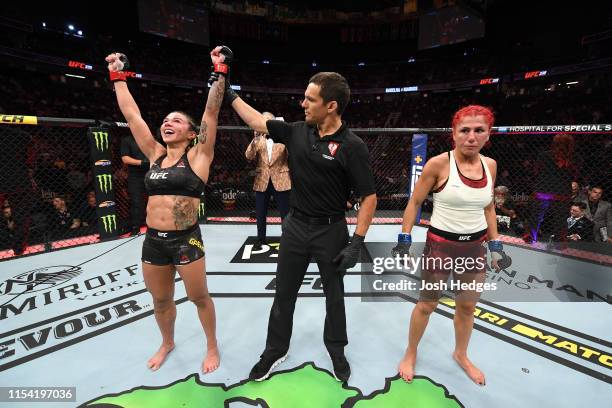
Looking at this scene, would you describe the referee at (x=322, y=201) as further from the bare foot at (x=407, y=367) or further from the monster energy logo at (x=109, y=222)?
the monster energy logo at (x=109, y=222)

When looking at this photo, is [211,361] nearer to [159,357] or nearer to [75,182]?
[159,357]

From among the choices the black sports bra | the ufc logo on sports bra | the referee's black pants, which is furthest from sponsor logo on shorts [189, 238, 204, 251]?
the referee's black pants

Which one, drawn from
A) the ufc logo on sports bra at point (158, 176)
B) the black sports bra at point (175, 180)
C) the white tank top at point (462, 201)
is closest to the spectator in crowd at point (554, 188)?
the white tank top at point (462, 201)

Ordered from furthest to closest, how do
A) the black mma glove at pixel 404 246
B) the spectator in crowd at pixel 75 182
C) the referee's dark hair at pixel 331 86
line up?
the spectator in crowd at pixel 75 182, the black mma glove at pixel 404 246, the referee's dark hair at pixel 331 86

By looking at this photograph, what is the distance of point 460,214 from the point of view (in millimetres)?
1692

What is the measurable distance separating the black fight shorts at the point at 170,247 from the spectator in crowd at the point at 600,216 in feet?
17.0

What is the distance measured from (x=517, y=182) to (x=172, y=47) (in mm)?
18032

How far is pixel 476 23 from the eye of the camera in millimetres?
14367

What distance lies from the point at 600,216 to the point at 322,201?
15.5ft

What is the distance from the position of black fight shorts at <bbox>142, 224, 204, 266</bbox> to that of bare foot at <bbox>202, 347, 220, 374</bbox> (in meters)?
0.70

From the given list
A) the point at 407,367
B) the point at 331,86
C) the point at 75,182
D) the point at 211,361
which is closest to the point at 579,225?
the point at 407,367

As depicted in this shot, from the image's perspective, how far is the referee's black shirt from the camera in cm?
164

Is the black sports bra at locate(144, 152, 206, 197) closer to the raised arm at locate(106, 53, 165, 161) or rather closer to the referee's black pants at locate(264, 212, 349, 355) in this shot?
the raised arm at locate(106, 53, 165, 161)

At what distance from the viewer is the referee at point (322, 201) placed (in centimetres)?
163
